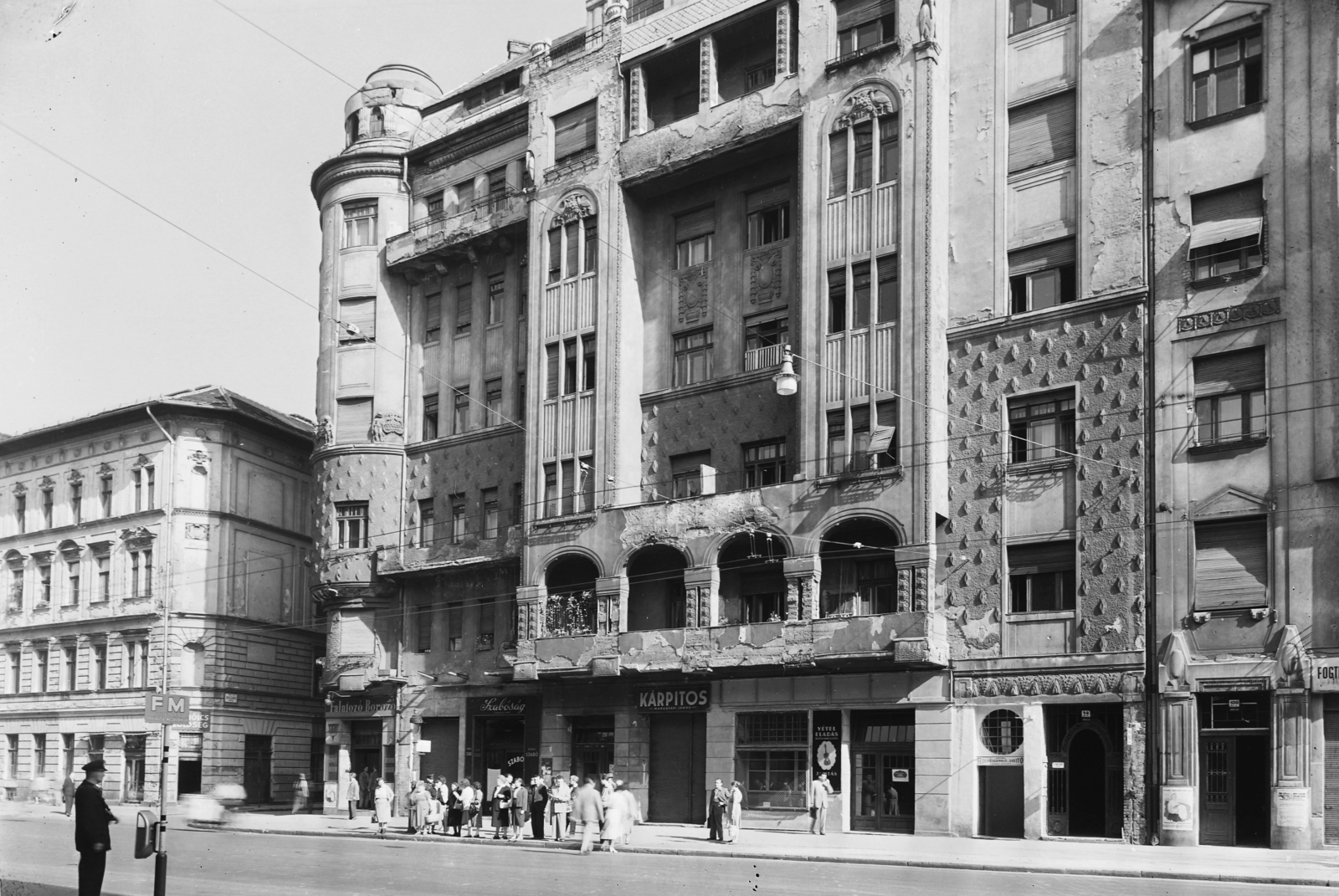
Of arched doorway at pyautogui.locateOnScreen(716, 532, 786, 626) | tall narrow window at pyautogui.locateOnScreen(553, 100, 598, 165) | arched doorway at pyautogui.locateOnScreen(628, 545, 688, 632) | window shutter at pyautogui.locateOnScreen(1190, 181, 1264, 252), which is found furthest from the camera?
tall narrow window at pyautogui.locateOnScreen(553, 100, 598, 165)

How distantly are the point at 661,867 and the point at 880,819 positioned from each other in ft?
43.2

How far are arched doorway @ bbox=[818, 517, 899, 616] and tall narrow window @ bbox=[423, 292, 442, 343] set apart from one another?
19.9m

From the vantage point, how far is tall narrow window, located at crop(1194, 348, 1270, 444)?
111ft

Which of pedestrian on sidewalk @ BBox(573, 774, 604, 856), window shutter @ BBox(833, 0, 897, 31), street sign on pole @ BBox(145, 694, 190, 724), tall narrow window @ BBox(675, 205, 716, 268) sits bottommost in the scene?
pedestrian on sidewalk @ BBox(573, 774, 604, 856)

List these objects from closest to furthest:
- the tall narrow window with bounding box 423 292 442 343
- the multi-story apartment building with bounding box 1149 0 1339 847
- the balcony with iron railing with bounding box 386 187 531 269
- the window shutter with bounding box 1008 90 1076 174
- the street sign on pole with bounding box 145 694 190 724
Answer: the street sign on pole with bounding box 145 694 190 724 → the multi-story apartment building with bounding box 1149 0 1339 847 → the window shutter with bounding box 1008 90 1076 174 → the balcony with iron railing with bounding box 386 187 531 269 → the tall narrow window with bounding box 423 292 442 343

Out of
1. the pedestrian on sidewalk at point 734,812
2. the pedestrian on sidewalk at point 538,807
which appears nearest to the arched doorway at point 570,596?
the pedestrian on sidewalk at point 538,807

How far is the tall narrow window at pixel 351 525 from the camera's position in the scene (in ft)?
172

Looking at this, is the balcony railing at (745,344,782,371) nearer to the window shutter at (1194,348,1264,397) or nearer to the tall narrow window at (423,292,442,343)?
the window shutter at (1194,348,1264,397)

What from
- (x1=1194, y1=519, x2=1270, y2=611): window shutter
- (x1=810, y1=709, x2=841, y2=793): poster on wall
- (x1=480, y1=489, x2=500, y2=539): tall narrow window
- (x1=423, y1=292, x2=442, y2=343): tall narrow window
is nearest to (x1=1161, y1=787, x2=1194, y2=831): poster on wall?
(x1=1194, y1=519, x2=1270, y2=611): window shutter

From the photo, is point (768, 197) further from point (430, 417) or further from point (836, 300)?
point (430, 417)

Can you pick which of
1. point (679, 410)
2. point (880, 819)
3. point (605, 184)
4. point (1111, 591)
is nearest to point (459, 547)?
point (679, 410)

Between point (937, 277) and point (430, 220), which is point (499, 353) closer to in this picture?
point (430, 220)

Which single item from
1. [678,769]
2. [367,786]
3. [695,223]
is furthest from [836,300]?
[367,786]

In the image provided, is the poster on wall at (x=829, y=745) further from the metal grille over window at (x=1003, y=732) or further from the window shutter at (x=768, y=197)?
the window shutter at (x=768, y=197)
